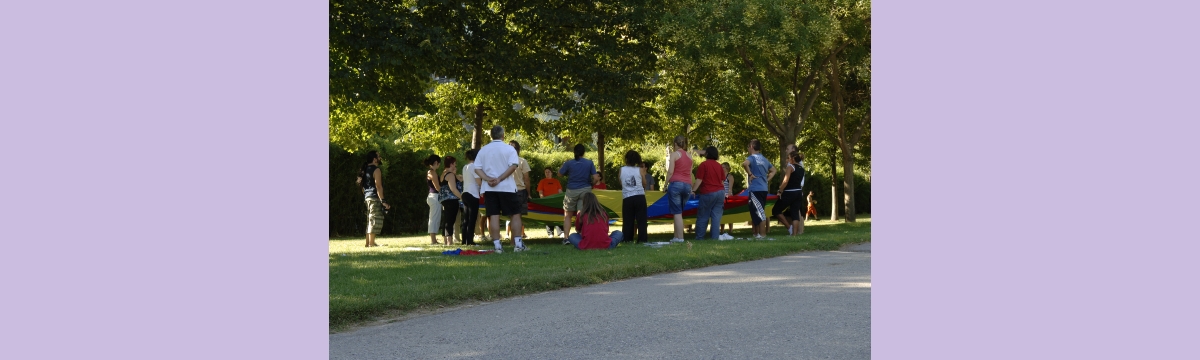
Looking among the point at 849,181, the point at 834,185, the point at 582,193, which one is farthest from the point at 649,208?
the point at 834,185

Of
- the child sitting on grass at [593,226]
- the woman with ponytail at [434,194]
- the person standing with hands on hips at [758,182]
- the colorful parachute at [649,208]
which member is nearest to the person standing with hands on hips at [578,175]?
the colorful parachute at [649,208]

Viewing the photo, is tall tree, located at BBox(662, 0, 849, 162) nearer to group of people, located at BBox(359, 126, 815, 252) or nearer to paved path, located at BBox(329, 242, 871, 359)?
group of people, located at BBox(359, 126, 815, 252)

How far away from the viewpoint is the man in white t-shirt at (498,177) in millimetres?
13367

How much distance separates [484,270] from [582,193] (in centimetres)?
524

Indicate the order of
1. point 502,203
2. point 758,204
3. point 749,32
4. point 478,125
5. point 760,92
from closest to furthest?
point 502,203
point 758,204
point 749,32
point 478,125
point 760,92

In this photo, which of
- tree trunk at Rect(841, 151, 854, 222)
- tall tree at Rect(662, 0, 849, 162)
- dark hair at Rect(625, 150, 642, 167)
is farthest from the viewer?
tree trunk at Rect(841, 151, 854, 222)

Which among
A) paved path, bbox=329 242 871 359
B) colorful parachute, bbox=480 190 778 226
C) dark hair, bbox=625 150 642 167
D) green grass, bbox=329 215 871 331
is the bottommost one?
paved path, bbox=329 242 871 359

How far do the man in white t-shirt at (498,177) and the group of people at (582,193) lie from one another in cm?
1

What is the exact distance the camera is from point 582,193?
15.8 meters

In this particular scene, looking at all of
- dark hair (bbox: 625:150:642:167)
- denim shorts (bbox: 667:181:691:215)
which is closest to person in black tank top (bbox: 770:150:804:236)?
denim shorts (bbox: 667:181:691:215)

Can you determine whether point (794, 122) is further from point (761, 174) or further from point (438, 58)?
point (438, 58)

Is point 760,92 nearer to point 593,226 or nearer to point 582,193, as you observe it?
point 582,193

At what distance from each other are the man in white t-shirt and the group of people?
12 mm

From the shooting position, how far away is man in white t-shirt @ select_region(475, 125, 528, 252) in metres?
13.4
